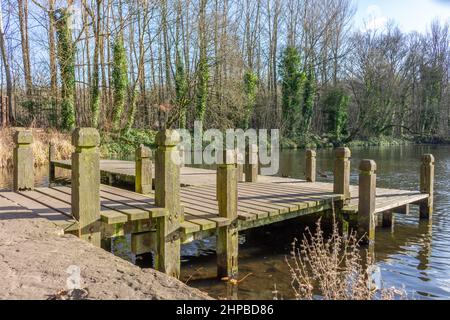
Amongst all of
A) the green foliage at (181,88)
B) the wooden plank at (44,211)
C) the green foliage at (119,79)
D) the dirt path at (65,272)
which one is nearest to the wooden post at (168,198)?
the wooden plank at (44,211)

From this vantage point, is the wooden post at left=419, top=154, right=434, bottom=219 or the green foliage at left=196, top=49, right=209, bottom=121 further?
the green foliage at left=196, top=49, right=209, bottom=121

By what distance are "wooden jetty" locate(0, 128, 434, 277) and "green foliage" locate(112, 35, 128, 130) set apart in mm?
17066

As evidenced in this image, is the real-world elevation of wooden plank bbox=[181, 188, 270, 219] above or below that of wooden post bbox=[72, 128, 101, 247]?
below

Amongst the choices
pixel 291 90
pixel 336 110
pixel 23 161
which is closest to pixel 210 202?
pixel 23 161

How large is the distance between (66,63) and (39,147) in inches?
207

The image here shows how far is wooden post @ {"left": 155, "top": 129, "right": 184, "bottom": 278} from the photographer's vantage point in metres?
4.72

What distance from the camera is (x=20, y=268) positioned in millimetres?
3170

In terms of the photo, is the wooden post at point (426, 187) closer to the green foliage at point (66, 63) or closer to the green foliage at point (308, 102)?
the green foliage at point (66, 63)

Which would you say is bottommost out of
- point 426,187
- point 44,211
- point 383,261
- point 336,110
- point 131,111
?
point 383,261

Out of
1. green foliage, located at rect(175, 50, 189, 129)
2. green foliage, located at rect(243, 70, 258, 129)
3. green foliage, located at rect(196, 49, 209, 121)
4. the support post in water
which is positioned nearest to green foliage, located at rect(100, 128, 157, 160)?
green foliage, located at rect(175, 50, 189, 129)

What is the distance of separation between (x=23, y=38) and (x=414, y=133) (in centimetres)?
3674

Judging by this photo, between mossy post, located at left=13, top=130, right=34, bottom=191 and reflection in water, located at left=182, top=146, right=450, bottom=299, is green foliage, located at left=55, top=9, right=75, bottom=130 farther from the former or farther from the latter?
reflection in water, located at left=182, top=146, right=450, bottom=299

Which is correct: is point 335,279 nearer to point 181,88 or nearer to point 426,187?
point 426,187

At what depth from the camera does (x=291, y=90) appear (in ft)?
116
